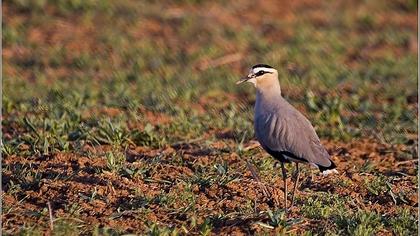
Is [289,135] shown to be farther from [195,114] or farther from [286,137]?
[195,114]

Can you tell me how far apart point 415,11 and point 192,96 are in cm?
568

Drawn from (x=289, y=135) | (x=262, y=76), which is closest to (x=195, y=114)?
(x=262, y=76)

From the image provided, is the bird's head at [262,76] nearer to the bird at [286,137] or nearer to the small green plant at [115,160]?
the bird at [286,137]

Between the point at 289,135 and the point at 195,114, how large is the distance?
250cm

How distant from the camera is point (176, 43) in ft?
38.0

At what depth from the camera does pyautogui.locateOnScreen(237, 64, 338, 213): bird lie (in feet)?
19.7

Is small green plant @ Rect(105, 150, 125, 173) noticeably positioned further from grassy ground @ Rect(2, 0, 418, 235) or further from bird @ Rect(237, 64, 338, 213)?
bird @ Rect(237, 64, 338, 213)

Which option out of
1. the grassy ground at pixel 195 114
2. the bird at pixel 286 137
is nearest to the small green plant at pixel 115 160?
the grassy ground at pixel 195 114

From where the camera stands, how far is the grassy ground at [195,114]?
5.88 m

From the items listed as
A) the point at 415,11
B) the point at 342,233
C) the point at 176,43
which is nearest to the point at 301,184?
the point at 342,233

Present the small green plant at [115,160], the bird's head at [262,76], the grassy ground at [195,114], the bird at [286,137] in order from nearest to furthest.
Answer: the grassy ground at [195,114] → the bird at [286,137] → the small green plant at [115,160] → the bird's head at [262,76]

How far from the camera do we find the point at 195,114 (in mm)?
8531

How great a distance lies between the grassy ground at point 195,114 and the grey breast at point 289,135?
31 cm

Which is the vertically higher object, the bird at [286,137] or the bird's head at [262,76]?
the bird's head at [262,76]
